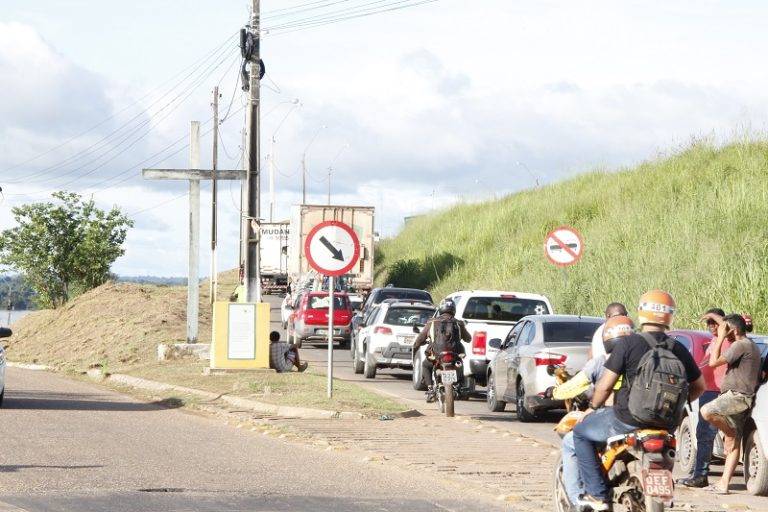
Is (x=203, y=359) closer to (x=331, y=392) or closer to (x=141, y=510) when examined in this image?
(x=331, y=392)

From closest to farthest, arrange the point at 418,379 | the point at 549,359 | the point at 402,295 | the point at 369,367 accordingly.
Result: 1. the point at 549,359
2. the point at 418,379
3. the point at 369,367
4. the point at 402,295

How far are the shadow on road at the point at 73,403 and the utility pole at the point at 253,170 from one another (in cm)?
420

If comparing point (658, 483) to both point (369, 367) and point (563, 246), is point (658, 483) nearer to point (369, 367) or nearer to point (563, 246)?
point (563, 246)

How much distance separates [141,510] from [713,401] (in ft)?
18.2

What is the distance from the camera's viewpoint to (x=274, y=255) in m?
72.1

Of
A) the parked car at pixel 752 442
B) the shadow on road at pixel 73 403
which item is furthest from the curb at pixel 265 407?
the parked car at pixel 752 442

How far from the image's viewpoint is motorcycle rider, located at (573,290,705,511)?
8.35 meters

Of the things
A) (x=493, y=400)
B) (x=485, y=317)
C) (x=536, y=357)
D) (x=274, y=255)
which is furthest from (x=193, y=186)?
(x=274, y=255)

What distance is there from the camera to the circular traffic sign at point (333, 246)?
19.9 meters

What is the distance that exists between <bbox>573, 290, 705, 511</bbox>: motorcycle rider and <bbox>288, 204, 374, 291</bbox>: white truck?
38.8 metres

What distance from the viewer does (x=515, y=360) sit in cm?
1967

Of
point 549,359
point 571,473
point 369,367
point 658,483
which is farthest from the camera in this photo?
point 369,367

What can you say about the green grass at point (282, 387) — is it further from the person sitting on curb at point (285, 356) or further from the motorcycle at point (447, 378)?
the motorcycle at point (447, 378)

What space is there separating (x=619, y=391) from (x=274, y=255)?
64052 mm
